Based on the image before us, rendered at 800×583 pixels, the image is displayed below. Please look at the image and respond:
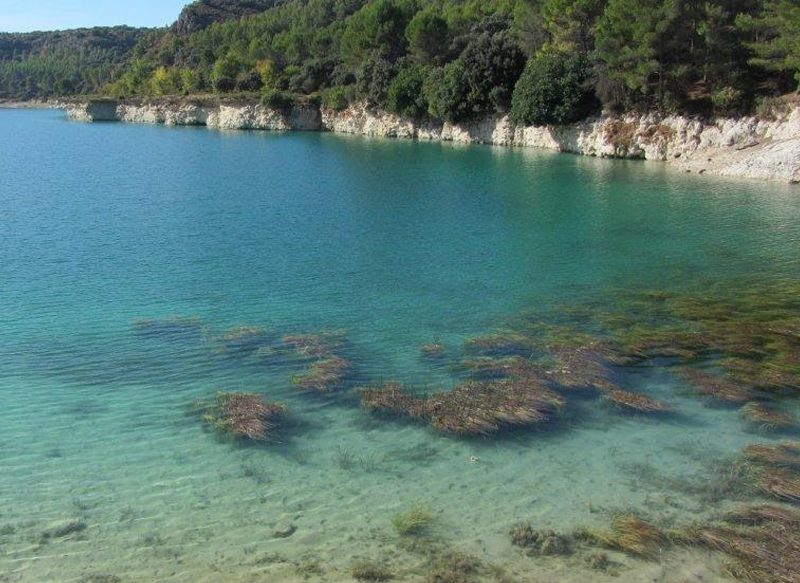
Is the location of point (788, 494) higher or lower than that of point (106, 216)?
lower

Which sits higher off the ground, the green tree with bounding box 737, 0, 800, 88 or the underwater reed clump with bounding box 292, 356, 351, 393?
the green tree with bounding box 737, 0, 800, 88

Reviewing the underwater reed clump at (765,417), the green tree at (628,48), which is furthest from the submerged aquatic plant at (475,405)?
the green tree at (628,48)

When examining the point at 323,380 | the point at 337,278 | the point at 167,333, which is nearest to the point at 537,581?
Result: the point at 323,380

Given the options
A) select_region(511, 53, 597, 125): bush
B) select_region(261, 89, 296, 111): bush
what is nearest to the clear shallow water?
select_region(511, 53, 597, 125): bush

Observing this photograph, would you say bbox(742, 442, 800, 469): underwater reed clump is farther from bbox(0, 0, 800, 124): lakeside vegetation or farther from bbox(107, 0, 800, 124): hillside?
bbox(0, 0, 800, 124): lakeside vegetation

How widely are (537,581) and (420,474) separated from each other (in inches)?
109

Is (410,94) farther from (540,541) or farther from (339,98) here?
(540,541)

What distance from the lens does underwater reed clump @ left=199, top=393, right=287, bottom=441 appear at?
1149cm

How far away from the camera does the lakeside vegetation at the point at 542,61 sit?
167ft

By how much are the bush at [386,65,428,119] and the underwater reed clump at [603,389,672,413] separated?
7013 cm

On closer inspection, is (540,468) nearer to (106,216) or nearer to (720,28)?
(106,216)

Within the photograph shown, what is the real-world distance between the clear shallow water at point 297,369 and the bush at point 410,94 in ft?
141

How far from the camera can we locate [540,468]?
417 inches

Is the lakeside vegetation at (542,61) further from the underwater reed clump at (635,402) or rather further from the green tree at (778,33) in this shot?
the underwater reed clump at (635,402)
